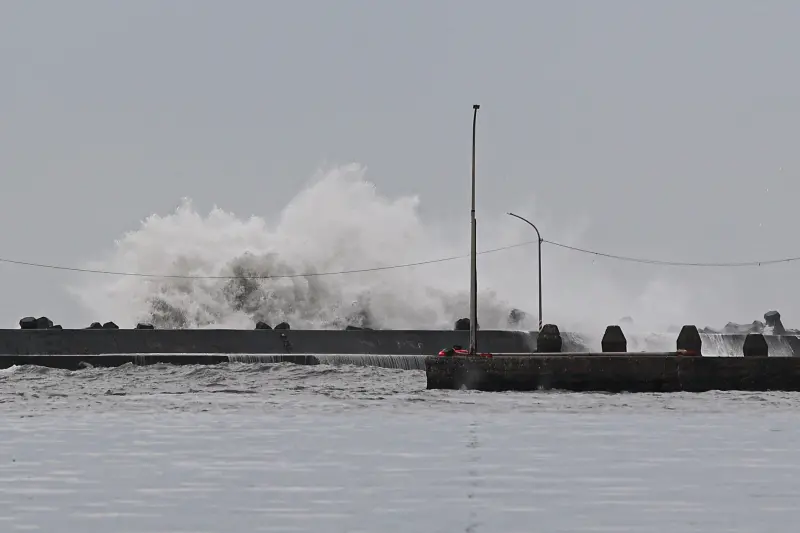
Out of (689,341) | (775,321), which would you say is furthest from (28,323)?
(775,321)

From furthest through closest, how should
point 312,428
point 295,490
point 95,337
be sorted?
point 95,337 < point 312,428 < point 295,490

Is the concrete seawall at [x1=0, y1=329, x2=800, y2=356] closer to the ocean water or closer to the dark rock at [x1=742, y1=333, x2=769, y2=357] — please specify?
the dark rock at [x1=742, y1=333, x2=769, y2=357]

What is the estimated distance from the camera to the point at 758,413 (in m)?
29.1

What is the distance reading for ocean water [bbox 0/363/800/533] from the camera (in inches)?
464

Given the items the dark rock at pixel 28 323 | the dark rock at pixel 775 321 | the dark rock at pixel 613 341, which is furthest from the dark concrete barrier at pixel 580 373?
the dark rock at pixel 775 321

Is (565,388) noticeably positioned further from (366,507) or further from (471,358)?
(366,507)

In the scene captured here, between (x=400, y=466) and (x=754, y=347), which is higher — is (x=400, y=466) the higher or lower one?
the lower one

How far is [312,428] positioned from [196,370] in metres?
28.9

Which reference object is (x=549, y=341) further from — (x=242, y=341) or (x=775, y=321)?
(x=775, y=321)

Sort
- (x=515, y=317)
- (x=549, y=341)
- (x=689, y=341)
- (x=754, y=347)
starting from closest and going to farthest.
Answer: (x=754, y=347) < (x=689, y=341) < (x=549, y=341) < (x=515, y=317)

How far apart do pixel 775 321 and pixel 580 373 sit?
211 feet

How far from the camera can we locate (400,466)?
16438 mm

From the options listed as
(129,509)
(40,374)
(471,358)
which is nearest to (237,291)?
(40,374)

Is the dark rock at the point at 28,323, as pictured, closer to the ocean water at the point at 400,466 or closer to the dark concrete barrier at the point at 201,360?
the dark concrete barrier at the point at 201,360
